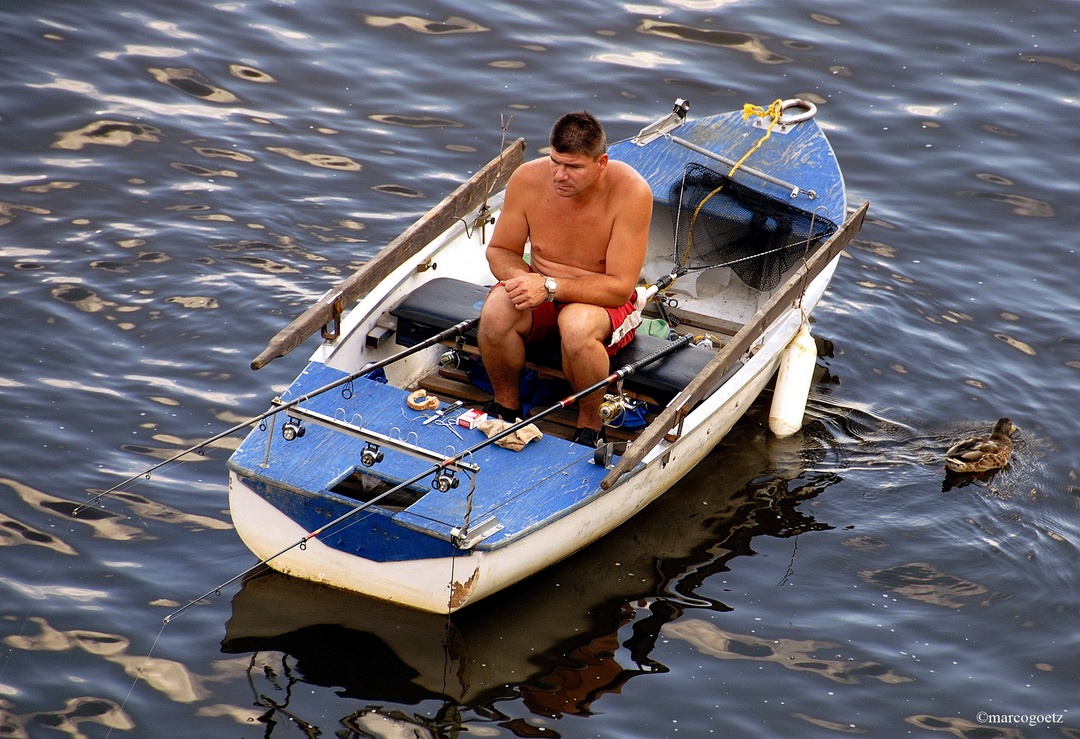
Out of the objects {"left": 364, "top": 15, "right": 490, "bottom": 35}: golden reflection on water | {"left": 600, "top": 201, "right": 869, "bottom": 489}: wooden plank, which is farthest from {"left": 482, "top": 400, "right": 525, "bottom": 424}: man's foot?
{"left": 364, "top": 15, "right": 490, "bottom": 35}: golden reflection on water

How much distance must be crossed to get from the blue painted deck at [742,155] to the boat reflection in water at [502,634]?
297 cm

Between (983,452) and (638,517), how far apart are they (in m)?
2.39

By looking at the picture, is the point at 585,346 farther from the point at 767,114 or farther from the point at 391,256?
the point at 767,114

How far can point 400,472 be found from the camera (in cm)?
612

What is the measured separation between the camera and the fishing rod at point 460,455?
562cm

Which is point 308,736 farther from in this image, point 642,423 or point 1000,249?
point 1000,249

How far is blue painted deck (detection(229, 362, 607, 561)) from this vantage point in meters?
5.88

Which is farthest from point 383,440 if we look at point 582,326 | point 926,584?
point 926,584

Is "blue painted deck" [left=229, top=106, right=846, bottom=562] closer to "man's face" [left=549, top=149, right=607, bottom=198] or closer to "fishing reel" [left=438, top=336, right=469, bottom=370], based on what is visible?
"fishing reel" [left=438, top=336, right=469, bottom=370]

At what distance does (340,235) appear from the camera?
9914 millimetres

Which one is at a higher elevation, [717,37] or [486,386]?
[717,37]

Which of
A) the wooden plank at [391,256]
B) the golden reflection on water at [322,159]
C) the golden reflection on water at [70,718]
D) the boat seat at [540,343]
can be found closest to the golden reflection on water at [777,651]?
the boat seat at [540,343]

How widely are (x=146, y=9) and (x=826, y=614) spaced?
9.77 metres

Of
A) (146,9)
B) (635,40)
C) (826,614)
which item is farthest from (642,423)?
(146,9)
